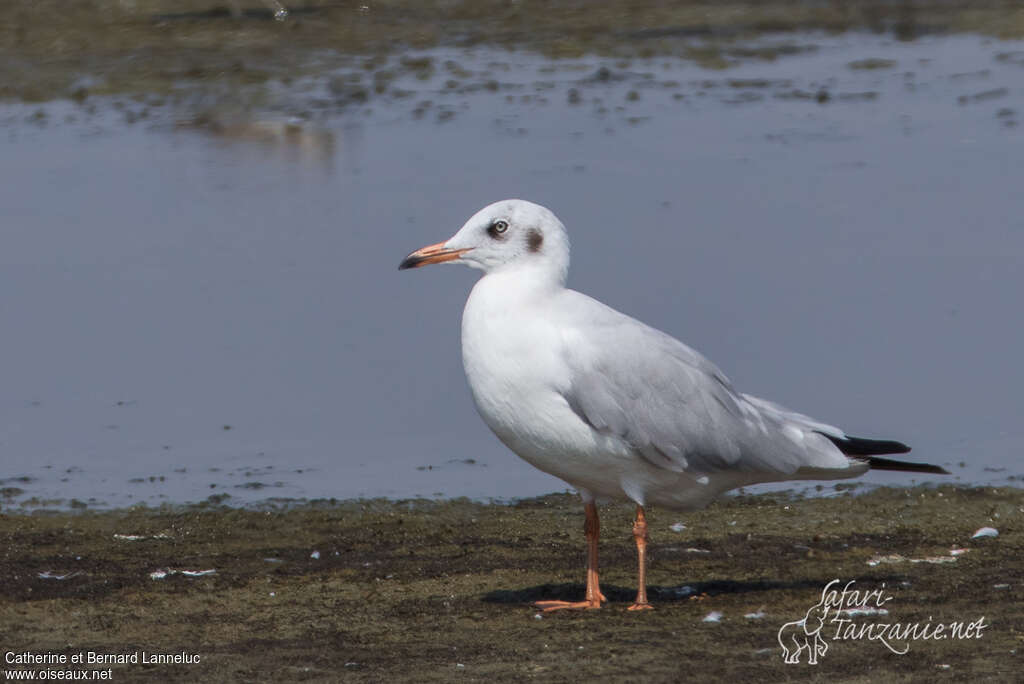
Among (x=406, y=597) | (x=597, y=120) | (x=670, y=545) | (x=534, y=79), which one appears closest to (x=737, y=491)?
(x=670, y=545)

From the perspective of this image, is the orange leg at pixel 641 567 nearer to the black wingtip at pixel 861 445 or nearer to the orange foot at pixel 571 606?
the orange foot at pixel 571 606

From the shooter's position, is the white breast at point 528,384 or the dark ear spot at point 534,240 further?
the dark ear spot at point 534,240

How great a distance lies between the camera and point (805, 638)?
19.5 feet

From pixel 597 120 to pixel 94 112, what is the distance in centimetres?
506

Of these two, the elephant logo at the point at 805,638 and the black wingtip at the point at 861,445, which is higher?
the black wingtip at the point at 861,445

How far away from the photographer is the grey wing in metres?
6.28

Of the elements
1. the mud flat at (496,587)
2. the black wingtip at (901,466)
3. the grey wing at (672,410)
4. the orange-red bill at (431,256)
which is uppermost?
the orange-red bill at (431,256)

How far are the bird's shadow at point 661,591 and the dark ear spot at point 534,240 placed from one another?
1.31 m

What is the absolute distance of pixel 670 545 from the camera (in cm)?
739

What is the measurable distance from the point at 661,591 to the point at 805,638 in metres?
0.90

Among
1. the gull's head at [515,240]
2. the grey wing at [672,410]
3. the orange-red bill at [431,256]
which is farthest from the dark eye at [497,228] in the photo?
the grey wing at [672,410]

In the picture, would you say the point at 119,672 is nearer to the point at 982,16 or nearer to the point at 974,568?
the point at 974,568

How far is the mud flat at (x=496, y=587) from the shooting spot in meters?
5.75

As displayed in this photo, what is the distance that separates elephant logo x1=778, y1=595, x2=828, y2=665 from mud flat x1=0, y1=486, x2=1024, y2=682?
4 cm
